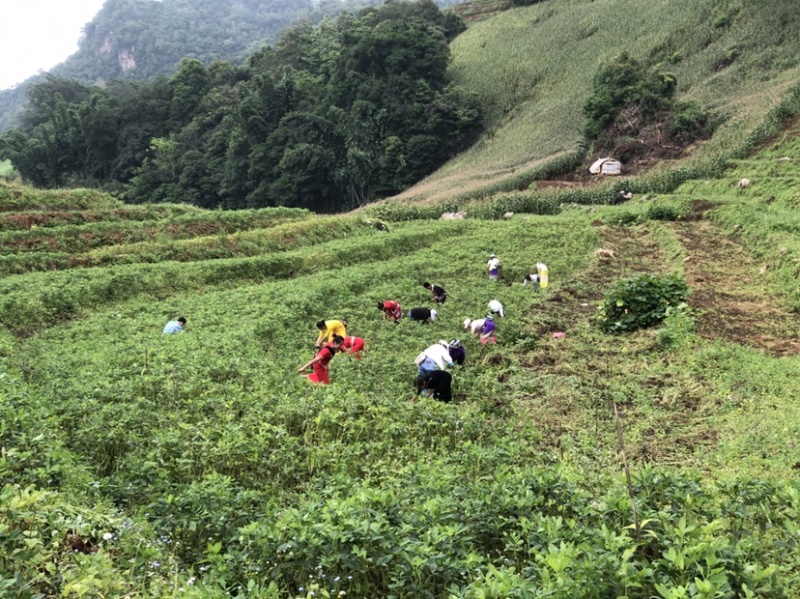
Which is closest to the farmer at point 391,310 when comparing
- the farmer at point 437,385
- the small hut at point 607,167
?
the farmer at point 437,385

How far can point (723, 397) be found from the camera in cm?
786

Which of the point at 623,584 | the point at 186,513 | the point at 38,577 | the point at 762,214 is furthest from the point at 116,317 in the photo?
the point at 762,214

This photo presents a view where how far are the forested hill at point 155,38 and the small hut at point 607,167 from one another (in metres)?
109

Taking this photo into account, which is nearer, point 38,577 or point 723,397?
point 38,577

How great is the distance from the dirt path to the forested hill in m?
125

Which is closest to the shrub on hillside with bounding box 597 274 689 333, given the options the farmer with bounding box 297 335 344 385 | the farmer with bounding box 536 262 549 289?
the farmer with bounding box 536 262 549 289

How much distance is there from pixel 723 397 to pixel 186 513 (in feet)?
24.5

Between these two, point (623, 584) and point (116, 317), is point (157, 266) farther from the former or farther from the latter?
point (623, 584)

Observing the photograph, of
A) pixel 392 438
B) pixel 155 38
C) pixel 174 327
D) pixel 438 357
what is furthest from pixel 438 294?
pixel 155 38

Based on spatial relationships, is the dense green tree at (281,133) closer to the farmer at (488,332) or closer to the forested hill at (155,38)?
the farmer at (488,332)

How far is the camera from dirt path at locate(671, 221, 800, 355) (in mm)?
10445

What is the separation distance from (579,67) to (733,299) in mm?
50111

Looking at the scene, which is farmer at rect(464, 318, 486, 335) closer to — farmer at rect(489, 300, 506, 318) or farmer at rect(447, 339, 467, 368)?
farmer at rect(489, 300, 506, 318)

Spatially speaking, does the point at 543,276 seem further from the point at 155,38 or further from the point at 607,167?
the point at 155,38
